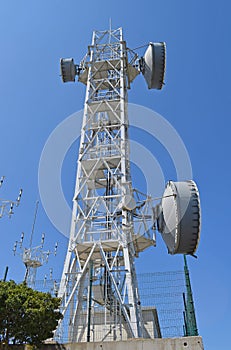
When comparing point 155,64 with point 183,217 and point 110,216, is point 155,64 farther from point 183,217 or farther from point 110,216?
point 183,217

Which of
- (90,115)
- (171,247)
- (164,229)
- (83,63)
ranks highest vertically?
(83,63)

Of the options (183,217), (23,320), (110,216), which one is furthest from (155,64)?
(23,320)

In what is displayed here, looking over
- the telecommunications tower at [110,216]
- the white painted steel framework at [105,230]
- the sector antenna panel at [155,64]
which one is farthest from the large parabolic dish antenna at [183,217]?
the sector antenna panel at [155,64]

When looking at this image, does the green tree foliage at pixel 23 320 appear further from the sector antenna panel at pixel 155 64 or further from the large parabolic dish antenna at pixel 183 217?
the sector antenna panel at pixel 155 64

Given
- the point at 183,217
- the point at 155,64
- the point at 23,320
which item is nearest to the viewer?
the point at 23,320

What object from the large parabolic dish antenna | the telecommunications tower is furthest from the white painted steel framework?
the large parabolic dish antenna

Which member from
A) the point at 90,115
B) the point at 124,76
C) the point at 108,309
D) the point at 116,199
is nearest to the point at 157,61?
the point at 124,76

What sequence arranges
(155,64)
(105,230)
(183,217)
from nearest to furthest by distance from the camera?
(183,217)
(105,230)
(155,64)

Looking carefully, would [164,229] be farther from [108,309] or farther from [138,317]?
[108,309]

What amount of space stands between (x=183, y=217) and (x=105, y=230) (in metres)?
6.26

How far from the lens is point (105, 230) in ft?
54.0

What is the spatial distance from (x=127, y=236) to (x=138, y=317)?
3.74m

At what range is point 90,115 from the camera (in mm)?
21266

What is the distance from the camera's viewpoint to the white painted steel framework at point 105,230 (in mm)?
14164
